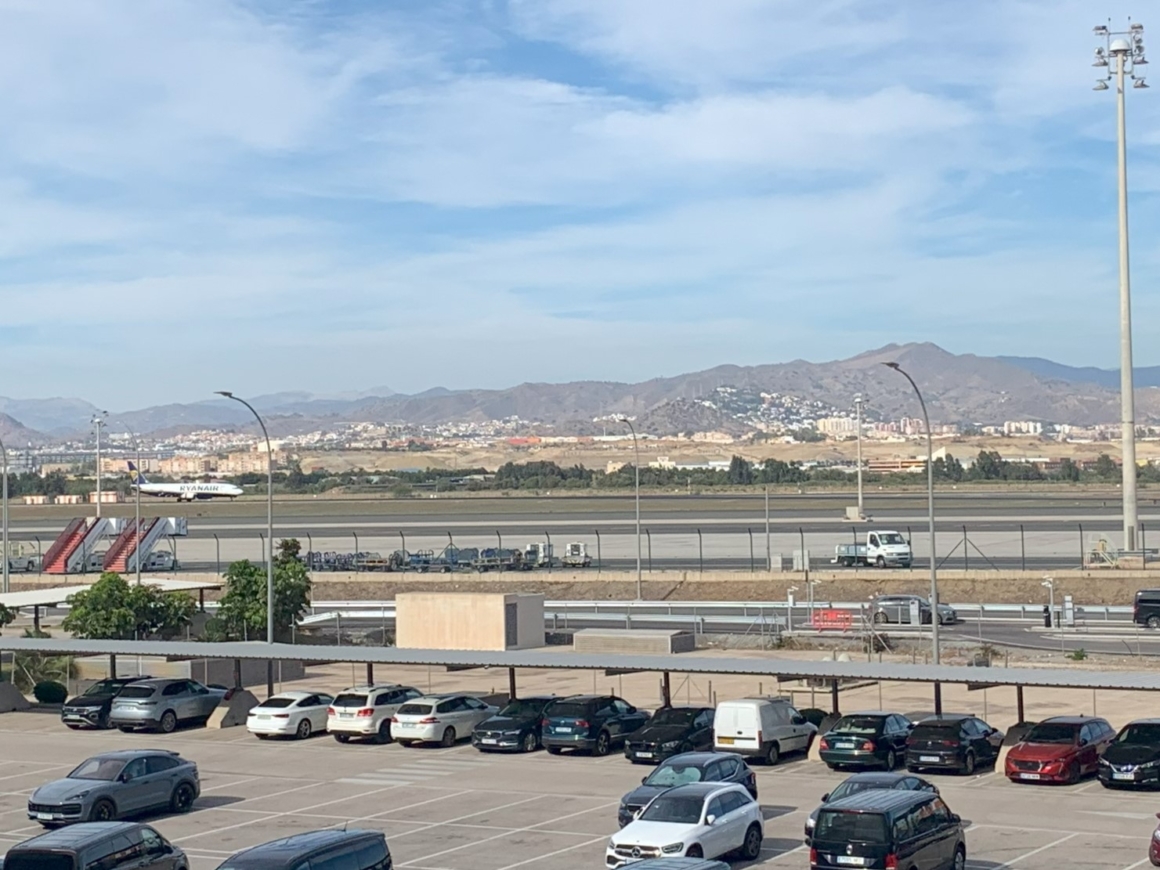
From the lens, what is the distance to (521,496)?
553 feet

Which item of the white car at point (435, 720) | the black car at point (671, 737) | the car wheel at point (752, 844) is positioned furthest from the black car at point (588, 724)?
the car wheel at point (752, 844)

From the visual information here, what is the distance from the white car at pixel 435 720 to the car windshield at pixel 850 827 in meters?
16.1

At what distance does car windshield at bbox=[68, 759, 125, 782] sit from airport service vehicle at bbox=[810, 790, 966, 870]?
13272 mm

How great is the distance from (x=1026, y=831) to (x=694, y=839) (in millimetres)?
6593

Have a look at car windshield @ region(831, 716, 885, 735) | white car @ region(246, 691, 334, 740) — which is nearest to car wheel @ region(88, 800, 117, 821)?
white car @ region(246, 691, 334, 740)

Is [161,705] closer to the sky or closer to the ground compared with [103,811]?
closer to the ground

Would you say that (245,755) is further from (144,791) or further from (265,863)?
(265,863)

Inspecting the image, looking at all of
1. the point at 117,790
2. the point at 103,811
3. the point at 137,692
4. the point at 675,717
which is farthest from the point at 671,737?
the point at 137,692

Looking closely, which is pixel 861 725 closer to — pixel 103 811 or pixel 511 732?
pixel 511 732

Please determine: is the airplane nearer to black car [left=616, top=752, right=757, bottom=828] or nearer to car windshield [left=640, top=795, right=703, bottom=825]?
black car [left=616, top=752, right=757, bottom=828]

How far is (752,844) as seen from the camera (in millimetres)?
23594

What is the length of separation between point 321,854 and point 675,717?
16.1 metres

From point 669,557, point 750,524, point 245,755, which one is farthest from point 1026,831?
point 750,524

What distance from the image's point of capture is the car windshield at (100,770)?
27.4 metres
